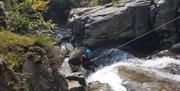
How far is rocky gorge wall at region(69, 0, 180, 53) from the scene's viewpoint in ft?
85.0

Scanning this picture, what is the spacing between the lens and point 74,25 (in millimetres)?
28781

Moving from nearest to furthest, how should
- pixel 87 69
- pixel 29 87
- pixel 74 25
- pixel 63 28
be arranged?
pixel 29 87
pixel 87 69
pixel 74 25
pixel 63 28

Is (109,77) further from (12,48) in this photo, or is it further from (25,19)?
(12,48)

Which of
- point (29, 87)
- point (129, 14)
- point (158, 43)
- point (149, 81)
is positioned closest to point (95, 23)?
point (129, 14)

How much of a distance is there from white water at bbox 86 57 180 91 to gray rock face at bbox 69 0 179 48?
2.83m

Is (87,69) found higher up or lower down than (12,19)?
lower down

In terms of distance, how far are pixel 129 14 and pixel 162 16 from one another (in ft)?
7.49

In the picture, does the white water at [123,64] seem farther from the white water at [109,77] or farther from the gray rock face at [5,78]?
the gray rock face at [5,78]

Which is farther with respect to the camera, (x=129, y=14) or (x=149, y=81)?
(x=129, y=14)

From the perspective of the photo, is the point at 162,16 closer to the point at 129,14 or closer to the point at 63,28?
the point at 129,14

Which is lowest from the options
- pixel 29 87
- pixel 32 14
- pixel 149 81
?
pixel 149 81

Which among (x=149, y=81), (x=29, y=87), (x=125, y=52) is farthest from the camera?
(x=125, y=52)

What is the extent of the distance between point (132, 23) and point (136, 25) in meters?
0.31

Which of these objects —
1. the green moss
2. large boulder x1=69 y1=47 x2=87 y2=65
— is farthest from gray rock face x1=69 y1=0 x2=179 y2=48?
the green moss
